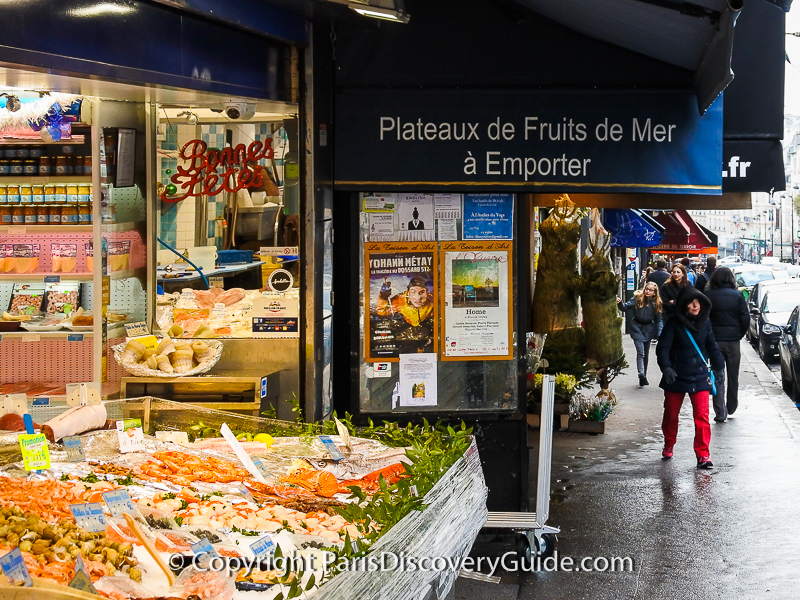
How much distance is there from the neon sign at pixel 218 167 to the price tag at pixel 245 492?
9.53ft

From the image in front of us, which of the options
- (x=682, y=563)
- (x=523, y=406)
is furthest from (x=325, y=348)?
(x=682, y=563)

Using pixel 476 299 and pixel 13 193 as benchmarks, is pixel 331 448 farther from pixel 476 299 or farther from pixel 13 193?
pixel 13 193

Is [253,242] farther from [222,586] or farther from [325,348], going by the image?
[222,586]

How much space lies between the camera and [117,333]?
7.78 metres

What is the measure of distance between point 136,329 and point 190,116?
1.67 m

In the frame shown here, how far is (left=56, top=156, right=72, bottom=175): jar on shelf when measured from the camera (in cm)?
782

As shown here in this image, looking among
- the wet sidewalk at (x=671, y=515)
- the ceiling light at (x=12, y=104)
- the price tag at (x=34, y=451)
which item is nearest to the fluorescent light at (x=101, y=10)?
the price tag at (x=34, y=451)

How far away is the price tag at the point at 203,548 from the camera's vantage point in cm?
353

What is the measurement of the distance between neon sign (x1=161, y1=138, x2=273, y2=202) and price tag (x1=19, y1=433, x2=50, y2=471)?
117 inches

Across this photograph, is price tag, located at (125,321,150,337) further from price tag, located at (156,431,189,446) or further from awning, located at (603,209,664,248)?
awning, located at (603,209,664,248)

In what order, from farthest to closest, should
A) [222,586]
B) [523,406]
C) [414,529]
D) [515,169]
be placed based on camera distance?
[523,406], [515,169], [414,529], [222,586]

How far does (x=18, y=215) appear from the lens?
797 cm

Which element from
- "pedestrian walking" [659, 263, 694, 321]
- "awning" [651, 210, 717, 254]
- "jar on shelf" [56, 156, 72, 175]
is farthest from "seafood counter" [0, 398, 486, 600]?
"awning" [651, 210, 717, 254]

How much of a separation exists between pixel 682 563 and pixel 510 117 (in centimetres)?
337
